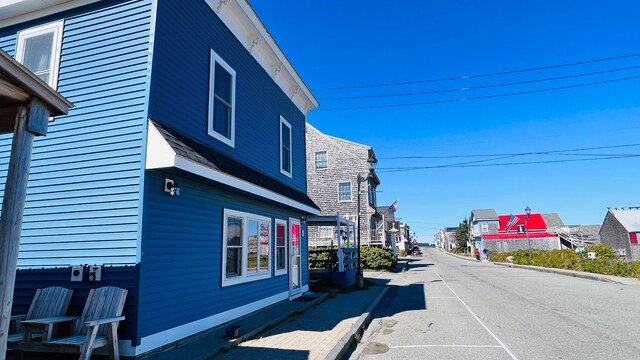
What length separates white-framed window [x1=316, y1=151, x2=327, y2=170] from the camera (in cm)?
3199

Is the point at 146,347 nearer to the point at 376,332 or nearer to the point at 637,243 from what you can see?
the point at 376,332

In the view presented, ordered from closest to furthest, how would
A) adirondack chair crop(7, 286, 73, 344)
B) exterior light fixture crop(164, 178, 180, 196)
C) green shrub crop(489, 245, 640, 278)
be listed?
adirondack chair crop(7, 286, 73, 344)
exterior light fixture crop(164, 178, 180, 196)
green shrub crop(489, 245, 640, 278)

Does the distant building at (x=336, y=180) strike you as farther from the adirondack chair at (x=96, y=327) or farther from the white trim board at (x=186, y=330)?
the adirondack chair at (x=96, y=327)

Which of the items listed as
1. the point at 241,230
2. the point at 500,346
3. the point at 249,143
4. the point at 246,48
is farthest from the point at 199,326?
the point at 246,48

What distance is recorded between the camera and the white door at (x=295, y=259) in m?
12.1

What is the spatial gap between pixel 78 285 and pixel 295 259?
7.49 metres

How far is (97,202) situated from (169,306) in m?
2.03

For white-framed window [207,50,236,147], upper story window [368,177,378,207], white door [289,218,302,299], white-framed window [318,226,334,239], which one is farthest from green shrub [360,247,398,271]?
white-framed window [207,50,236,147]

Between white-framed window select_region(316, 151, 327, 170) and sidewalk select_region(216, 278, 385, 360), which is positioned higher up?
white-framed window select_region(316, 151, 327, 170)

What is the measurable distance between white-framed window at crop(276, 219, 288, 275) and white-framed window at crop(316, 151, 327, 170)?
2034 centimetres

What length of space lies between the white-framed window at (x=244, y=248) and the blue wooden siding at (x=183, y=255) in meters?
0.19

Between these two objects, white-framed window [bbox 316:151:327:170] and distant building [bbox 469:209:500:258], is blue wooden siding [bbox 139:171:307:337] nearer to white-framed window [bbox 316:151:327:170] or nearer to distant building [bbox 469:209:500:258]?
white-framed window [bbox 316:151:327:170]

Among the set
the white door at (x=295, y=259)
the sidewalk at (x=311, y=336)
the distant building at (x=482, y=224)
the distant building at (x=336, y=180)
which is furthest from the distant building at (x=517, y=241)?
the sidewalk at (x=311, y=336)

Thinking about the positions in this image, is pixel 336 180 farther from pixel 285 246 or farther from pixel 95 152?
pixel 95 152
